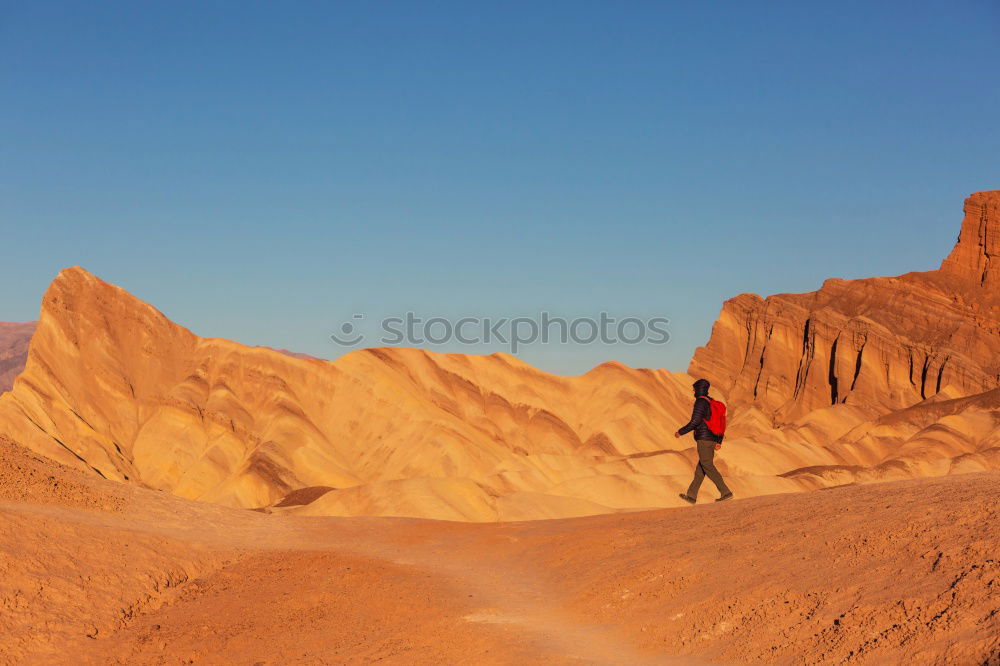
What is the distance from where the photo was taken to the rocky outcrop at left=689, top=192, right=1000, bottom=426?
80.0m

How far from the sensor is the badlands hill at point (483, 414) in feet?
171

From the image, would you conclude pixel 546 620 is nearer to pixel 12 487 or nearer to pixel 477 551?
pixel 477 551

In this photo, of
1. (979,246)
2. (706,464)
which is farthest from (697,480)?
(979,246)

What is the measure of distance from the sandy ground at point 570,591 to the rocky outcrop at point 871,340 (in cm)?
6829

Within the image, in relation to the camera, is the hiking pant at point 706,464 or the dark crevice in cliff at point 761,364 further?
the dark crevice in cliff at point 761,364

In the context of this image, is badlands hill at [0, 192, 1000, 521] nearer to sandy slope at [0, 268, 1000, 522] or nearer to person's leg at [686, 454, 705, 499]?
sandy slope at [0, 268, 1000, 522]

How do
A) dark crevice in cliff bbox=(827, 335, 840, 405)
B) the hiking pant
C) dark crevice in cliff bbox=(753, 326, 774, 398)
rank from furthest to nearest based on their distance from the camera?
dark crevice in cliff bbox=(753, 326, 774, 398) < dark crevice in cliff bbox=(827, 335, 840, 405) < the hiking pant

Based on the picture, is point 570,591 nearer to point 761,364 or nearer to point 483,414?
point 483,414

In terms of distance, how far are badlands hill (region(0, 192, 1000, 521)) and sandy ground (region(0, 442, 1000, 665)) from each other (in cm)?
2313

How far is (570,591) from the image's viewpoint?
42.2 feet

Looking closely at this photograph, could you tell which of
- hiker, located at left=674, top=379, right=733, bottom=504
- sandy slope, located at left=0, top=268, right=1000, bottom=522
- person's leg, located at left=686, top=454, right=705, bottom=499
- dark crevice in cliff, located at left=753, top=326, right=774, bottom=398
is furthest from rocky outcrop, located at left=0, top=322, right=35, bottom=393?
hiker, located at left=674, top=379, right=733, bottom=504


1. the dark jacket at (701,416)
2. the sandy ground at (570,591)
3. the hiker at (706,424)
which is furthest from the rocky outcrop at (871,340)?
the sandy ground at (570,591)

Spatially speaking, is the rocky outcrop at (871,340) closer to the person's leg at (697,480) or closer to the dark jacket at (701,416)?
the person's leg at (697,480)

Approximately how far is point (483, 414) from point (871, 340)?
32256 millimetres
